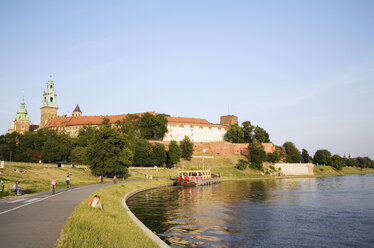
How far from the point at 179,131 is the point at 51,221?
12104 centimetres

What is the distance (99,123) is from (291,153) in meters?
86.4

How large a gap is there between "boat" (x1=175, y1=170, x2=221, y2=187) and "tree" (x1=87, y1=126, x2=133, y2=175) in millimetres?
12300

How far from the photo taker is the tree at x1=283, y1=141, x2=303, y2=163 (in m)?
125

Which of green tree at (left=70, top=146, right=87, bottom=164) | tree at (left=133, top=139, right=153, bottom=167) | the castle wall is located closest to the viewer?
green tree at (left=70, top=146, right=87, bottom=164)

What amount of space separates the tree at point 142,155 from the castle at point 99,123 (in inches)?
1769

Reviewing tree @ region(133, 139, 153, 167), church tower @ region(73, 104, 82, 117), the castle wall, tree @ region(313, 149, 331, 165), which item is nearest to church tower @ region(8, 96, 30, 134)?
church tower @ region(73, 104, 82, 117)

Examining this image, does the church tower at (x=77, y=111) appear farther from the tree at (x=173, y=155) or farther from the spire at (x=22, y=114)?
the tree at (x=173, y=155)

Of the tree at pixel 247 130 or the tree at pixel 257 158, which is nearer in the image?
the tree at pixel 257 158

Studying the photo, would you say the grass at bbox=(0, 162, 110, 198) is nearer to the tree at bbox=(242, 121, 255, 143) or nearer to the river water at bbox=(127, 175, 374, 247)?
the river water at bbox=(127, 175, 374, 247)

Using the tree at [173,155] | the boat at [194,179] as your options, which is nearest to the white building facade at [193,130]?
the tree at [173,155]

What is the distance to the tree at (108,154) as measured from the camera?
176 feet

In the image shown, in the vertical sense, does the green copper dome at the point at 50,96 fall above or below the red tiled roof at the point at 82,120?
above

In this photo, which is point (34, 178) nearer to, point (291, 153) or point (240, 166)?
point (240, 166)

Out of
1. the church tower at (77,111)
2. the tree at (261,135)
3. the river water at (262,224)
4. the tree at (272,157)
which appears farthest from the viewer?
the church tower at (77,111)
